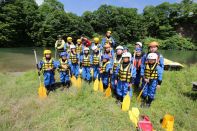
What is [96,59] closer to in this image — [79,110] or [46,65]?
[46,65]

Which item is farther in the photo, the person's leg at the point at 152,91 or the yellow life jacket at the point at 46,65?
the yellow life jacket at the point at 46,65

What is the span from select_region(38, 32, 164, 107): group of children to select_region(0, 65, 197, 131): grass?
1.67 ft

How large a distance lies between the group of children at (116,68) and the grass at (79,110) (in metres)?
0.51

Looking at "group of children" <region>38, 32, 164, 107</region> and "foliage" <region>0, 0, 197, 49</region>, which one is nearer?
"group of children" <region>38, 32, 164, 107</region>

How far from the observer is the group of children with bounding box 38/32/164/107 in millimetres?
6371

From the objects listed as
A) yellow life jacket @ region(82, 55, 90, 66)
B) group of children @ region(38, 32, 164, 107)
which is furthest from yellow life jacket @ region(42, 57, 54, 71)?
yellow life jacket @ region(82, 55, 90, 66)

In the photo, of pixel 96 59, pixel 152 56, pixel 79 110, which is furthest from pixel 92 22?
pixel 79 110

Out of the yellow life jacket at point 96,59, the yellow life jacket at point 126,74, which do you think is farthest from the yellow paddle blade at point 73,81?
the yellow life jacket at point 126,74

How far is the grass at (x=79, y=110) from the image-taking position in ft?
17.3

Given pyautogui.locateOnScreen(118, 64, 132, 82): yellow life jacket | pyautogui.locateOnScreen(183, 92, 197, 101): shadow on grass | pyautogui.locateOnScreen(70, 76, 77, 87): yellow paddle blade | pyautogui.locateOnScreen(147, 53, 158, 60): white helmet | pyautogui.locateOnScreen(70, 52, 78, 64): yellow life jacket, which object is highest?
pyautogui.locateOnScreen(147, 53, 158, 60): white helmet

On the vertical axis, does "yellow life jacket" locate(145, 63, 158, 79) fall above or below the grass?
above

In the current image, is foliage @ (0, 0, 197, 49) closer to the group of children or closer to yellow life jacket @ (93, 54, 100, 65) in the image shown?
the group of children

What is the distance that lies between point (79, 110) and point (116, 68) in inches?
66.2

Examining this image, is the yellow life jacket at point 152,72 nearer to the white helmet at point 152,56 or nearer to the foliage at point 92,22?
the white helmet at point 152,56
